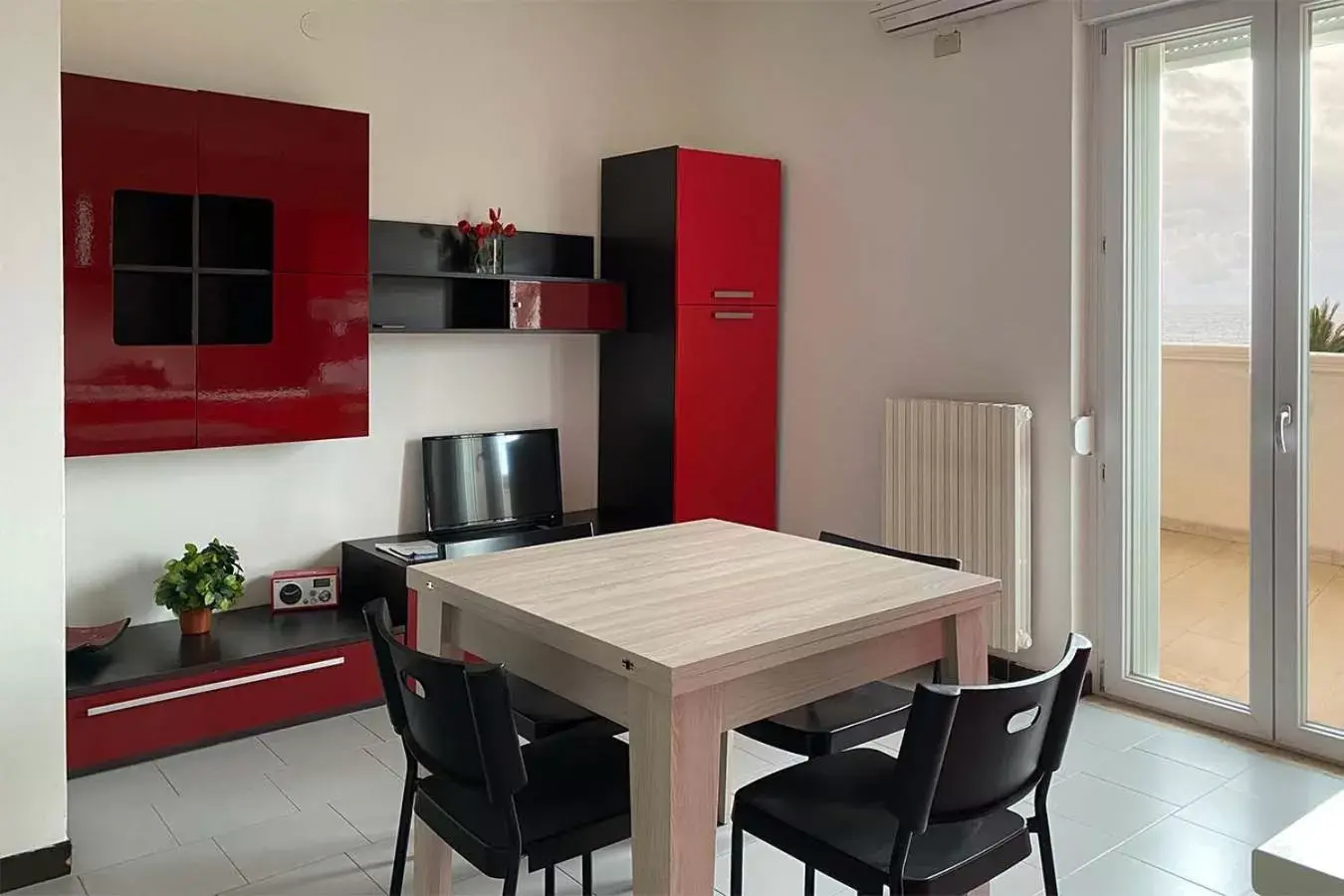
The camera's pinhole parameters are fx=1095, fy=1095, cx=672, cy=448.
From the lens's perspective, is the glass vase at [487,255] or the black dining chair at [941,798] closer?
the black dining chair at [941,798]

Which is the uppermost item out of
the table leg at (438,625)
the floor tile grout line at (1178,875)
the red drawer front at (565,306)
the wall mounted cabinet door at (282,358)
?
the red drawer front at (565,306)

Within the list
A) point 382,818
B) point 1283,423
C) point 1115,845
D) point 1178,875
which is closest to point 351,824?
point 382,818

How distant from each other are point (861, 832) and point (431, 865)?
942 millimetres

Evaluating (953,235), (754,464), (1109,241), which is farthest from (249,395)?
(1109,241)

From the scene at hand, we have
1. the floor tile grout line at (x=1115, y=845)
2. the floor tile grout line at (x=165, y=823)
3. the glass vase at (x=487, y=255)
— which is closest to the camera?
the floor tile grout line at (x=1115, y=845)

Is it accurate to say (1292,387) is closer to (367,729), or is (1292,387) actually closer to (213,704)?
(367,729)

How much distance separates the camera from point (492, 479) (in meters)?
4.42

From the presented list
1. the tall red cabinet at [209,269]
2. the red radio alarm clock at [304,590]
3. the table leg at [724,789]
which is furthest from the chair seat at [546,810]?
the red radio alarm clock at [304,590]

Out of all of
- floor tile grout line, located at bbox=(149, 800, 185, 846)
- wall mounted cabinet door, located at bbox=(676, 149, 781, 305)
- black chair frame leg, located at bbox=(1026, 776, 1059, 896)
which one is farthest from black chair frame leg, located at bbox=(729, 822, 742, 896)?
wall mounted cabinet door, located at bbox=(676, 149, 781, 305)

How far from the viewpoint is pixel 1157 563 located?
3.78 metres

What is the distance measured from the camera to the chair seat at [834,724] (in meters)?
2.29

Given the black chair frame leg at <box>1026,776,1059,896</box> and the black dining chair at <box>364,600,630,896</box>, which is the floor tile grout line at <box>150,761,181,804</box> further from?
the black chair frame leg at <box>1026,776,1059,896</box>

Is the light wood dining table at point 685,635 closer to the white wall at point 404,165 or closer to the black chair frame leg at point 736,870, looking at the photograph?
the black chair frame leg at point 736,870

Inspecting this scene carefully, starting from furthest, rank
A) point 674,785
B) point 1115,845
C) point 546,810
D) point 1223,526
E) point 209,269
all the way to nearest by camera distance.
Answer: point 1223,526 → point 209,269 → point 1115,845 → point 546,810 → point 674,785
